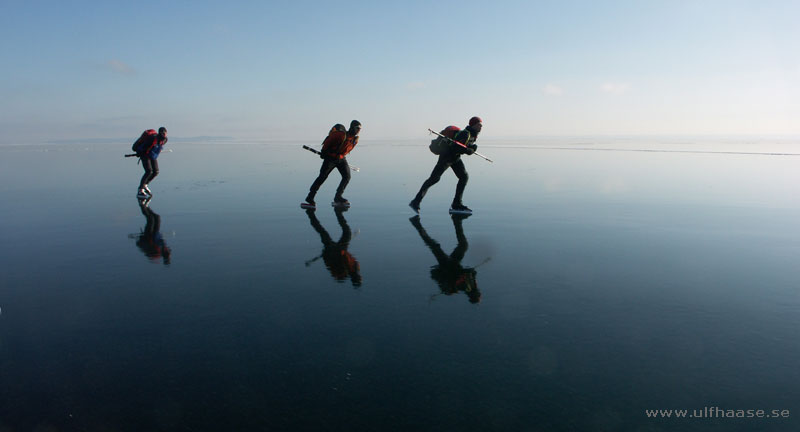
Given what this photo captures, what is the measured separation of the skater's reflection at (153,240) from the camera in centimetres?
604

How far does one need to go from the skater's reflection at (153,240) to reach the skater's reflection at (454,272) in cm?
322

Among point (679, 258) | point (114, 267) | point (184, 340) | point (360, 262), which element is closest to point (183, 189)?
point (114, 267)

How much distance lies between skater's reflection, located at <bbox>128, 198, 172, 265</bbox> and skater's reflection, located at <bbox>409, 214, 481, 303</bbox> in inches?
127

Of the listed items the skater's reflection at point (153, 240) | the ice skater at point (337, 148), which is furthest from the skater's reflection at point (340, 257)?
the ice skater at point (337, 148)

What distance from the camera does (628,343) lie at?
135 inches

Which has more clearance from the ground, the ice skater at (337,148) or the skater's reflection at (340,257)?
the ice skater at (337,148)

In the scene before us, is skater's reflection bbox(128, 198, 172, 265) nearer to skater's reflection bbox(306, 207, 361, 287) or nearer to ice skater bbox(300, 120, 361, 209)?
skater's reflection bbox(306, 207, 361, 287)

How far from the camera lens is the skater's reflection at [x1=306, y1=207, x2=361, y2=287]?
17.0 feet

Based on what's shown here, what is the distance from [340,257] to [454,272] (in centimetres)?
152

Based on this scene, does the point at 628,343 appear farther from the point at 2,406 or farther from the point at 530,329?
the point at 2,406

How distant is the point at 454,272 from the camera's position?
17.4ft

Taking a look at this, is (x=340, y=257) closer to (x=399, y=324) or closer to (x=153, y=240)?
(x=399, y=324)

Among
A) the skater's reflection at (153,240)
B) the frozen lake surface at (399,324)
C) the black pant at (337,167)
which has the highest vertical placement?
the black pant at (337,167)

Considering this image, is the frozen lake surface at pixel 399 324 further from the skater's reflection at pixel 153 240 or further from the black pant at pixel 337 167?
the black pant at pixel 337 167
